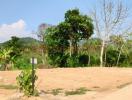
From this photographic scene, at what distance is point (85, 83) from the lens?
16.1 metres

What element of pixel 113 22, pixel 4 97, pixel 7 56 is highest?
pixel 113 22

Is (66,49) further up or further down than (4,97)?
further up

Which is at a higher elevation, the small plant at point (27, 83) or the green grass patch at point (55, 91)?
the small plant at point (27, 83)

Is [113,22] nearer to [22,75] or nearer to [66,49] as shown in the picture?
[66,49]

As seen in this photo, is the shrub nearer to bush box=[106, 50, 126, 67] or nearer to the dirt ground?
bush box=[106, 50, 126, 67]

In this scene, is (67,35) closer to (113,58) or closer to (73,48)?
(73,48)

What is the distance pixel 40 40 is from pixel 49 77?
71.0 ft

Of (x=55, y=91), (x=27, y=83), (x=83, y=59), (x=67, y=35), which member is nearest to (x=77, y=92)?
(x=55, y=91)

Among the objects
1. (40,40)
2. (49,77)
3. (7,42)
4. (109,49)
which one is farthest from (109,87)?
(40,40)

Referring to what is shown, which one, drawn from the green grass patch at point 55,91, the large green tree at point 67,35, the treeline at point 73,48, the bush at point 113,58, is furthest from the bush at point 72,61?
the green grass patch at point 55,91

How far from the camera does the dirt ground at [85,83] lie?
1189 cm

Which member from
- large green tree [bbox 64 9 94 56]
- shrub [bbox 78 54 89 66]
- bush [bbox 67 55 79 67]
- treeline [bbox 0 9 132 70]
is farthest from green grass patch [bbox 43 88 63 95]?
shrub [bbox 78 54 89 66]

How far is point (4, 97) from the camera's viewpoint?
11688 mm

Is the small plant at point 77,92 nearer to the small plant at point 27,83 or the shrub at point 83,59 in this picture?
the small plant at point 27,83
